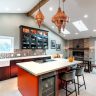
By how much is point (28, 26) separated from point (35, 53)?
6.00 feet

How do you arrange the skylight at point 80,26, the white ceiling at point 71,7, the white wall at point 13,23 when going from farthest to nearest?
the skylight at point 80,26, the white wall at point 13,23, the white ceiling at point 71,7

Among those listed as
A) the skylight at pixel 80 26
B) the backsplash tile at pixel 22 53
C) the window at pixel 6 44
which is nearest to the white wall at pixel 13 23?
the window at pixel 6 44

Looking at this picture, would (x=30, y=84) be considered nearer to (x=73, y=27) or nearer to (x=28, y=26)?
(x=28, y=26)

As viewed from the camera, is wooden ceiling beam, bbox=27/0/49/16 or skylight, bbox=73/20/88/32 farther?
skylight, bbox=73/20/88/32

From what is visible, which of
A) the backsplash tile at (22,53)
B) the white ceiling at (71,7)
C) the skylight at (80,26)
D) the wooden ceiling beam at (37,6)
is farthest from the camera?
the skylight at (80,26)

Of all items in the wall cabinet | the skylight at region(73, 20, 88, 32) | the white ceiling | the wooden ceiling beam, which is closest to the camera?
the white ceiling

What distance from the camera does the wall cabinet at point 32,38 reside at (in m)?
6.11

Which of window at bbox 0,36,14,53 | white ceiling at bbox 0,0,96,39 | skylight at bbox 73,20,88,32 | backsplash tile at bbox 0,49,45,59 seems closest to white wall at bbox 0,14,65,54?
window at bbox 0,36,14,53

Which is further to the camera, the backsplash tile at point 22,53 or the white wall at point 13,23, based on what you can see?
the backsplash tile at point 22,53

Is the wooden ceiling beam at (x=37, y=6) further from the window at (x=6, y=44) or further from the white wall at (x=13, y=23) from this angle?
the window at (x=6, y=44)

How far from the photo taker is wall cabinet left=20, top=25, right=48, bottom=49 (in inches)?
241

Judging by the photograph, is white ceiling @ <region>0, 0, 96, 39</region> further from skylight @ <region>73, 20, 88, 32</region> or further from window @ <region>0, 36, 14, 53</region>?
window @ <region>0, 36, 14, 53</region>

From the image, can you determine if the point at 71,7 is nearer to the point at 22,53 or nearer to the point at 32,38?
the point at 32,38

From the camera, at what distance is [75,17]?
5961 mm
